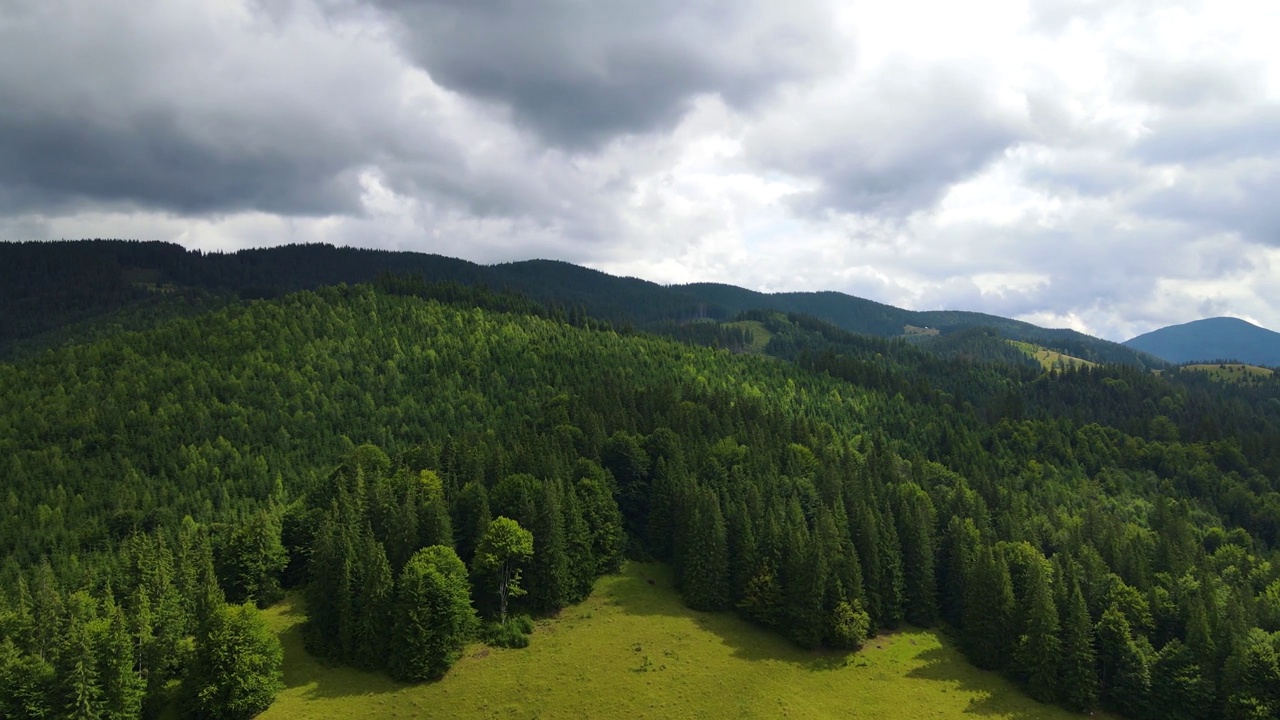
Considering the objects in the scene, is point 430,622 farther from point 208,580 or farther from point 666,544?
point 666,544

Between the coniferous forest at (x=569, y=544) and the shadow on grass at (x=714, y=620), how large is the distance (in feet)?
6.59

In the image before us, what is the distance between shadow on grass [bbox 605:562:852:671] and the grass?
258mm

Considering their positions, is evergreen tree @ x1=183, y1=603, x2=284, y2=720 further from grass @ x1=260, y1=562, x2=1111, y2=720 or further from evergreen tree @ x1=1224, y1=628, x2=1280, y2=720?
evergreen tree @ x1=1224, y1=628, x2=1280, y2=720

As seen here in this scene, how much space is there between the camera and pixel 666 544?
111 metres

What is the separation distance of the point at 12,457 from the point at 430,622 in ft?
453

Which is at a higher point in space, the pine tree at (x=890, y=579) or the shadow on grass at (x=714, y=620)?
the pine tree at (x=890, y=579)

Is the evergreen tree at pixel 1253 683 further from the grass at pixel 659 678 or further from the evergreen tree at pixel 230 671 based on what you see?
the evergreen tree at pixel 230 671

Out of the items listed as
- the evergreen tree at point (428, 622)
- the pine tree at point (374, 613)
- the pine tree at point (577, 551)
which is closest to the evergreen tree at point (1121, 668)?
the pine tree at point (577, 551)

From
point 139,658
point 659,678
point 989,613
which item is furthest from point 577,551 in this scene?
point 989,613

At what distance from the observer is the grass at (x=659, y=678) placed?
69375mm

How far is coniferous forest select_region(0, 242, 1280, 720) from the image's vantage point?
7325cm

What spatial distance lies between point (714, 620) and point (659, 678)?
729 inches

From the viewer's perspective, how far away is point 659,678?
75375 millimetres

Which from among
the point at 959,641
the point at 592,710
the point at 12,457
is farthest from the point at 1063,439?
the point at 12,457
